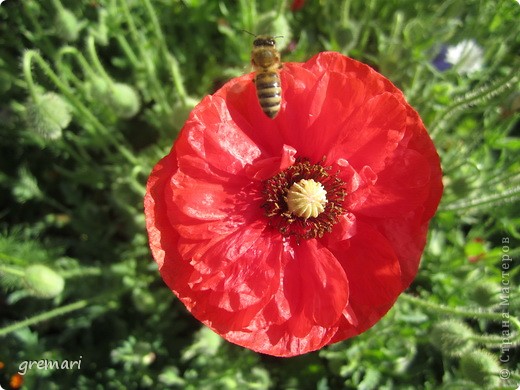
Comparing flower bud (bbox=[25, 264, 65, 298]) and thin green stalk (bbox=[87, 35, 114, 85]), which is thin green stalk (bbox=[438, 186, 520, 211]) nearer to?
thin green stalk (bbox=[87, 35, 114, 85])

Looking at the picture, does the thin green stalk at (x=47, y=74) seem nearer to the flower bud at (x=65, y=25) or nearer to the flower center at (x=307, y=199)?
the flower bud at (x=65, y=25)

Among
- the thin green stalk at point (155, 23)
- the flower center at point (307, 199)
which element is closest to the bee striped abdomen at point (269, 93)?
the flower center at point (307, 199)

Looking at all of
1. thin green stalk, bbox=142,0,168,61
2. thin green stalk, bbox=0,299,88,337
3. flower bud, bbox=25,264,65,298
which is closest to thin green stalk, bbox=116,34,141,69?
thin green stalk, bbox=142,0,168,61

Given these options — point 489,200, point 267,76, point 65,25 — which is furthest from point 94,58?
point 489,200

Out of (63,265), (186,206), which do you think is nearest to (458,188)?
(186,206)

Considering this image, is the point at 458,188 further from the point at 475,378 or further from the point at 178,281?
the point at 178,281

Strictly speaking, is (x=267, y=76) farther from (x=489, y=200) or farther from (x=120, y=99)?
(x=489, y=200)
